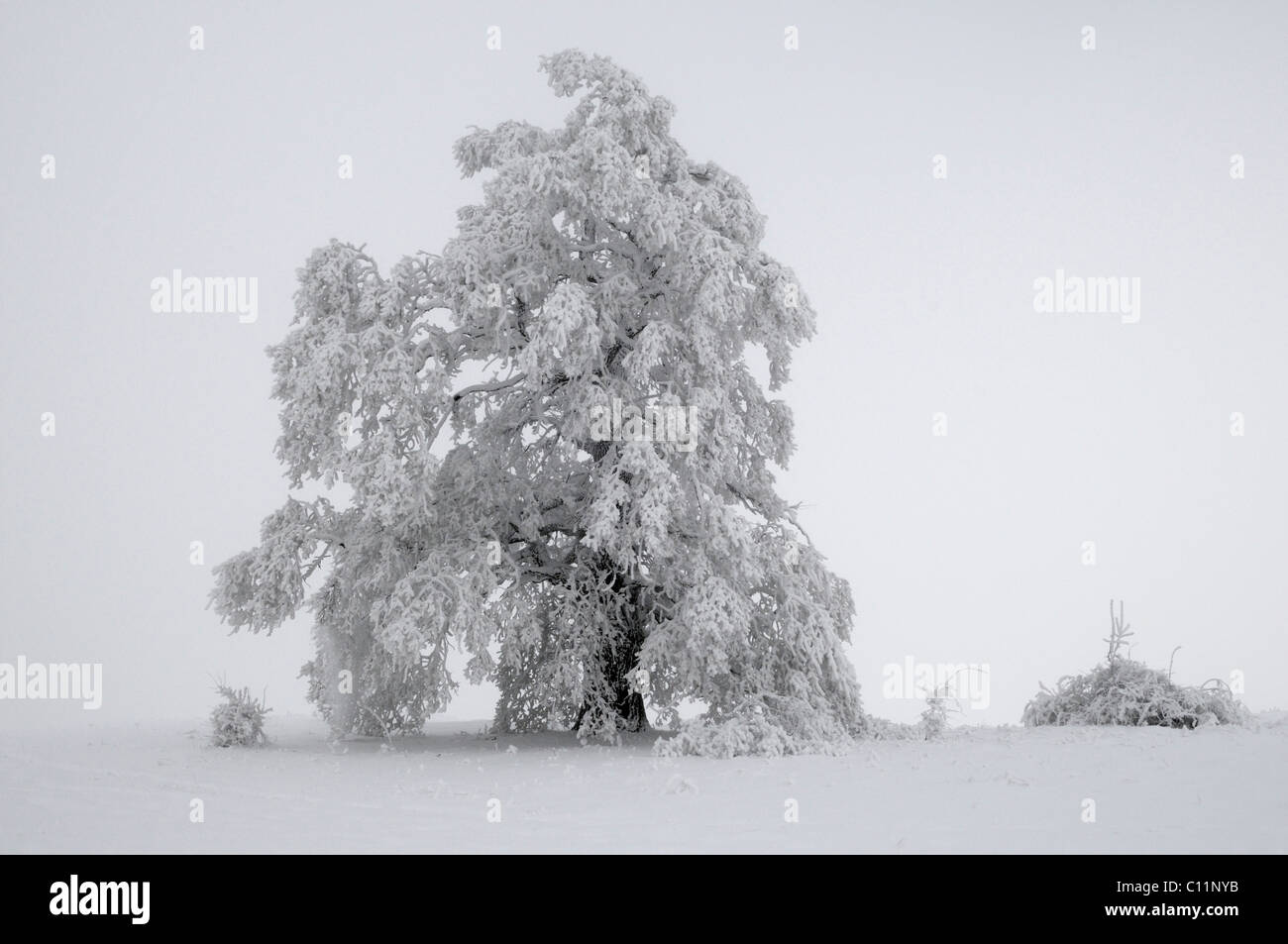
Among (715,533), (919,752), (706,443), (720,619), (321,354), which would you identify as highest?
(321,354)

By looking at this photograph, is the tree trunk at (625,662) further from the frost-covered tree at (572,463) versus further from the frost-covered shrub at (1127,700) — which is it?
the frost-covered shrub at (1127,700)

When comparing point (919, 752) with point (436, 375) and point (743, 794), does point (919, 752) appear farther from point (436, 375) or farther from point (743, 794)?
point (436, 375)

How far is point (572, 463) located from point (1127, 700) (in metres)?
9.68

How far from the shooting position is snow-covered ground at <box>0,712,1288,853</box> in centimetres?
1116

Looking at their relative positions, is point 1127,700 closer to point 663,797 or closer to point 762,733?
point 762,733

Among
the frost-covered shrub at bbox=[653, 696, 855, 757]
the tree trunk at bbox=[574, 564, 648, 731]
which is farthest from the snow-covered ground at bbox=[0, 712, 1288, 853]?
the tree trunk at bbox=[574, 564, 648, 731]

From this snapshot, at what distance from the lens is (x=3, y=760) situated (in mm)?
17766

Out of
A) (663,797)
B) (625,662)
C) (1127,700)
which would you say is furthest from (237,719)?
(1127,700)

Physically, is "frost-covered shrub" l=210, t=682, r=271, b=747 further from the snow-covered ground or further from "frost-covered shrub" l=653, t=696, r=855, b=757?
"frost-covered shrub" l=653, t=696, r=855, b=757

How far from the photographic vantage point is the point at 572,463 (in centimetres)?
2203

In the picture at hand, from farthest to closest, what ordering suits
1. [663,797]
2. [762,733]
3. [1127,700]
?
[1127,700] → [762,733] → [663,797]

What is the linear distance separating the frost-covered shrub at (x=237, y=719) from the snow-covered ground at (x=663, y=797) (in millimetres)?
611

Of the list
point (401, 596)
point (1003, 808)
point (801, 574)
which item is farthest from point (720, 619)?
point (1003, 808)

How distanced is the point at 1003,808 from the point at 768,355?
1077 centimetres
